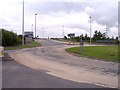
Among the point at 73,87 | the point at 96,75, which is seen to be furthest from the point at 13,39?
the point at 73,87

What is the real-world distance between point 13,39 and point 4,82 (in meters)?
49.3

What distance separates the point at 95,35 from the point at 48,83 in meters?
118

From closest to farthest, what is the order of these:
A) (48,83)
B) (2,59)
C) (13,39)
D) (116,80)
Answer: (48,83)
(116,80)
(2,59)
(13,39)

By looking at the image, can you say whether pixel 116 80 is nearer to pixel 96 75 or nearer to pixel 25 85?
pixel 96 75

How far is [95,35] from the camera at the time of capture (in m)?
131

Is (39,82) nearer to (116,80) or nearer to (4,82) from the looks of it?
(4,82)

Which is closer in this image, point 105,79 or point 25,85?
point 25,85

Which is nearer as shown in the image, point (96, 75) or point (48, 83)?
point (48, 83)

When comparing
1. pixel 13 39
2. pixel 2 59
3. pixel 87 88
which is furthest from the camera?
pixel 13 39

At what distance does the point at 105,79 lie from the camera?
53.2ft

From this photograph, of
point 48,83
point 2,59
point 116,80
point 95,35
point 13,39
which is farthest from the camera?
point 95,35

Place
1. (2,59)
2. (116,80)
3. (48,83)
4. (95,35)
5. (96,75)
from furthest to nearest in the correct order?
(95,35)
(2,59)
(96,75)
(116,80)
(48,83)

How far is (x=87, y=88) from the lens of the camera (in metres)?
12.9

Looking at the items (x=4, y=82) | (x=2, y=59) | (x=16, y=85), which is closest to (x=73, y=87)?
(x=16, y=85)
